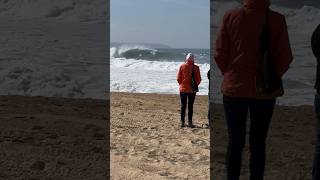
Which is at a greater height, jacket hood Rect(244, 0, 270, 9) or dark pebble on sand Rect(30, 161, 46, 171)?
jacket hood Rect(244, 0, 270, 9)

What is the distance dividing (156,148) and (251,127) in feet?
9.12

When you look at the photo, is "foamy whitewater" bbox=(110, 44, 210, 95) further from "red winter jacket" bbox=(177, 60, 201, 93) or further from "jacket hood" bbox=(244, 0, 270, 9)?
"jacket hood" bbox=(244, 0, 270, 9)

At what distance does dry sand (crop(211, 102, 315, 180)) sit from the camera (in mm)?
4180

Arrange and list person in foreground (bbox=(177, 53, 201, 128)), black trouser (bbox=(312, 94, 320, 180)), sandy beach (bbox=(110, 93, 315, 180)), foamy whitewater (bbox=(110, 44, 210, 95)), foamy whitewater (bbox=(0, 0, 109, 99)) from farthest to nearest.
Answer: foamy whitewater (bbox=(110, 44, 210, 95)) < foamy whitewater (bbox=(0, 0, 109, 99)) < person in foreground (bbox=(177, 53, 201, 128)) < sandy beach (bbox=(110, 93, 315, 180)) < black trouser (bbox=(312, 94, 320, 180))

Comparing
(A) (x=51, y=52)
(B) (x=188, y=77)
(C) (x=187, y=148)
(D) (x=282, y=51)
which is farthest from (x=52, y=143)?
(A) (x=51, y=52)

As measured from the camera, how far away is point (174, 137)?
648cm

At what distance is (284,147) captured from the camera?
5527mm

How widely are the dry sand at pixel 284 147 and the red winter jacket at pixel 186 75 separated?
2.06 feet

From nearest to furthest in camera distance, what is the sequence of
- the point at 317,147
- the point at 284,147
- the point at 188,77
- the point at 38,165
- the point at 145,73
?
1. the point at 317,147
2. the point at 38,165
3. the point at 284,147
4. the point at 188,77
5. the point at 145,73

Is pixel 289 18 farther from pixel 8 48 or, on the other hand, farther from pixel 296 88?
pixel 8 48

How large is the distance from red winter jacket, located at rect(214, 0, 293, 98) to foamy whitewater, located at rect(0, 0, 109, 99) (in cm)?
860

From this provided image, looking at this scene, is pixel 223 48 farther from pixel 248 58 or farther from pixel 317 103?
pixel 317 103

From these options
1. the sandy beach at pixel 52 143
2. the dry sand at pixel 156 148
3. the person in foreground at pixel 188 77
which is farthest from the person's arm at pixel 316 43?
the person in foreground at pixel 188 77

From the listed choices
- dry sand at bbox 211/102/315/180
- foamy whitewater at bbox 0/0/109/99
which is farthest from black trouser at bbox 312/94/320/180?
foamy whitewater at bbox 0/0/109/99
